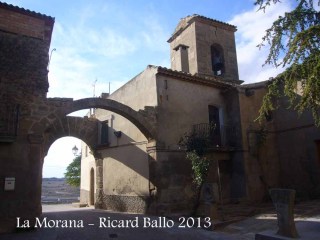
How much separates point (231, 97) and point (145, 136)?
16.0ft

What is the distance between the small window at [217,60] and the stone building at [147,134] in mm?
1483

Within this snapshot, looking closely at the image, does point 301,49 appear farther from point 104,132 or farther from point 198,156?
point 104,132

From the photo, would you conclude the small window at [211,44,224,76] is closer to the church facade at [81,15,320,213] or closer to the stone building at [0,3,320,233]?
the stone building at [0,3,320,233]

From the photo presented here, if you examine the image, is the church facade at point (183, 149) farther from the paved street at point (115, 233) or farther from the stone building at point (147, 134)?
the paved street at point (115, 233)

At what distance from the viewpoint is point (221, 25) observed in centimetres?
1808

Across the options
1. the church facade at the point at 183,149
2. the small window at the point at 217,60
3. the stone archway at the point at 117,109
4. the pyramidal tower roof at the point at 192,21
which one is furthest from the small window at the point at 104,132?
the pyramidal tower roof at the point at 192,21

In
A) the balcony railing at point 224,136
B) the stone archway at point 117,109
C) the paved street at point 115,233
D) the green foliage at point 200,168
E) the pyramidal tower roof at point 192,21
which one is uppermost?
the pyramidal tower roof at point 192,21

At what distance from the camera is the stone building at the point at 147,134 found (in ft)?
26.6

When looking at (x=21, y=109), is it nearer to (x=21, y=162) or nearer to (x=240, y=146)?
(x=21, y=162)

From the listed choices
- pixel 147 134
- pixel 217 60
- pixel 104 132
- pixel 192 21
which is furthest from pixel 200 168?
pixel 192 21

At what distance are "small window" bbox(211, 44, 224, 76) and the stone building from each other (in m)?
1.48

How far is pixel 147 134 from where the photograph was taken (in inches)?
428

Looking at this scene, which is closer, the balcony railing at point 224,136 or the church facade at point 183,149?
the church facade at point 183,149

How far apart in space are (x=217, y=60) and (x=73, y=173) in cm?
1443
